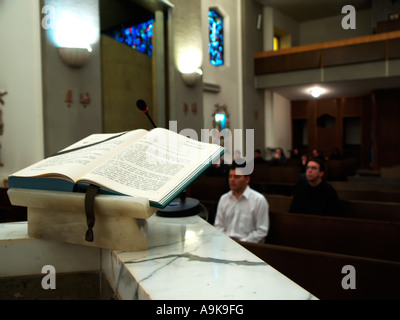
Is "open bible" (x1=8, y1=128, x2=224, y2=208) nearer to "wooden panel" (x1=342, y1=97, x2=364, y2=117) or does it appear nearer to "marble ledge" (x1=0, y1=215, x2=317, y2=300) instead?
"marble ledge" (x1=0, y1=215, x2=317, y2=300)

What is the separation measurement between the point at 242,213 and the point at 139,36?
263 inches

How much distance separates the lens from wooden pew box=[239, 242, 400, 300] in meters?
2.07

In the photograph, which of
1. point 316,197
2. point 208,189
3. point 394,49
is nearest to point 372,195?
point 316,197

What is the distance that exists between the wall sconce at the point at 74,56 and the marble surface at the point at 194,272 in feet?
16.2

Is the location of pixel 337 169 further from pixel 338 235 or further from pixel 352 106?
pixel 338 235

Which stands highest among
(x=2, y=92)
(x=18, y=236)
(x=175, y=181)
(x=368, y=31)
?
(x=368, y=31)

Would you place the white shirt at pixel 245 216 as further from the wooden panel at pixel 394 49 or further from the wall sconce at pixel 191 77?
the wooden panel at pixel 394 49

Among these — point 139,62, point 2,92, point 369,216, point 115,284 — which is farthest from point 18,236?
point 139,62

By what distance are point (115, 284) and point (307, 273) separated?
168 centimetres

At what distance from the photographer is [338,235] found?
10.0ft

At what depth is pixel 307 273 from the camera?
229 cm

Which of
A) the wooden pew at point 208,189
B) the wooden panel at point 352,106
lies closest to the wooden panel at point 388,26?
the wooden panel at point 352,106
